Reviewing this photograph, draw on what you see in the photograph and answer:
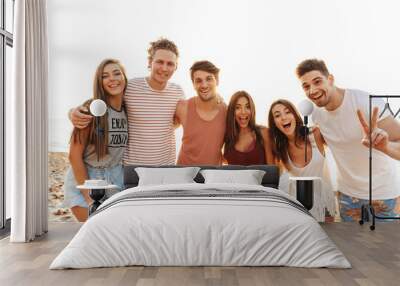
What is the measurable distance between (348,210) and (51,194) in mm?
3906

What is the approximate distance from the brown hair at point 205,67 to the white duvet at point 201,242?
10.2 ft

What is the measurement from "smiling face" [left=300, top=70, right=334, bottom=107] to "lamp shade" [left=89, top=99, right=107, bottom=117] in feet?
8.52

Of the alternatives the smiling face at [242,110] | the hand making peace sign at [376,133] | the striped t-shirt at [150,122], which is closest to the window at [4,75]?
the striped t-shirt at [150,122]

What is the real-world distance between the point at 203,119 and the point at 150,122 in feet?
2.28

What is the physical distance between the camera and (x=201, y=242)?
444 centimetres

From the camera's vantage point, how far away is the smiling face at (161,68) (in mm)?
7258

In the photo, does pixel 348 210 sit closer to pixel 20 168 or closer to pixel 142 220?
pixel 142 220

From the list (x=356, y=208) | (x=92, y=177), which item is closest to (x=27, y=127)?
(x=92, y=177)

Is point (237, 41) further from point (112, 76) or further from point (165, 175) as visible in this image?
point (165, 175)

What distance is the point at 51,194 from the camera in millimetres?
7258

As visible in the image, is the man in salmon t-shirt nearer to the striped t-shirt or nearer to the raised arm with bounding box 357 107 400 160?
the striped t-shirt

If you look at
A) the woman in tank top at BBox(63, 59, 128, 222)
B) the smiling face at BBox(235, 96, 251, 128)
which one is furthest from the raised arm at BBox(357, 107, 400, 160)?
the woman in tank top at BBox(63, 59, 128, 222)

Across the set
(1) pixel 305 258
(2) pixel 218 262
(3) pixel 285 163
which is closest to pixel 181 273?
(2) pixel 218 262

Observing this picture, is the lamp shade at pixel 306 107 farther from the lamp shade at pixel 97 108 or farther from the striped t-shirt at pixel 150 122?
the lamp shade at pixel 97 108
